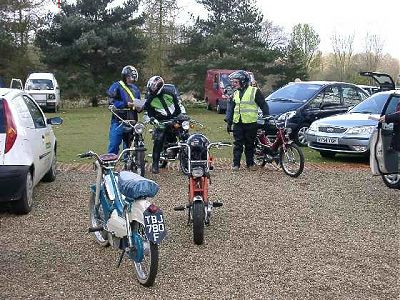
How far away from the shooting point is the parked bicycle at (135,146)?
9.13m

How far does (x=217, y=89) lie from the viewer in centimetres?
3131

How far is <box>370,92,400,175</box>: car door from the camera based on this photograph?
8.54 meters

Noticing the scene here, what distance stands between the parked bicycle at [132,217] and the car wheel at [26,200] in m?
1.84

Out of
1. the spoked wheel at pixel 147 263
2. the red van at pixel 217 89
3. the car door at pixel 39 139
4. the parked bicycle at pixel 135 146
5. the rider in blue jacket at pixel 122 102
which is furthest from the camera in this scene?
the red van at pixel 217 89

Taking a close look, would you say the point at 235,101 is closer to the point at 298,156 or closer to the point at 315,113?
the point at 298,156

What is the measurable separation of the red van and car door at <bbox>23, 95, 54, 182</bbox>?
2105cm

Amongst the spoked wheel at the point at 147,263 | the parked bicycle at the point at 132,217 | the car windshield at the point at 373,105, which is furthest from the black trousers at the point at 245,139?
the spoked wheel at the point at 147,263

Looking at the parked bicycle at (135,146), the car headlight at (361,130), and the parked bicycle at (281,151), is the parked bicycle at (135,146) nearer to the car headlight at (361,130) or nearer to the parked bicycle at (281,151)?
the parked bicycle at (281,151)

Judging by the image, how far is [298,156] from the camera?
10289mm

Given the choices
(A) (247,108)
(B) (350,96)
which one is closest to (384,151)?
(A) (247,108)

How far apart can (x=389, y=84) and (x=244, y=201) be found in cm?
829

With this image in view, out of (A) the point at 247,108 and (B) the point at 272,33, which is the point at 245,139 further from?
(B) the point at 272,33

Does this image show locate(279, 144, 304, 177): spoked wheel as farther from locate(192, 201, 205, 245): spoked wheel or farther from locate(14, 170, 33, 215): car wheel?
locate(14, 170, 33, 215): car wheel

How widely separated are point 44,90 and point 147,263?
25981mm
